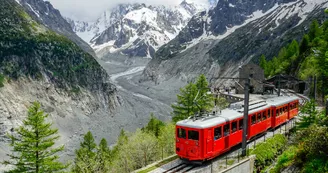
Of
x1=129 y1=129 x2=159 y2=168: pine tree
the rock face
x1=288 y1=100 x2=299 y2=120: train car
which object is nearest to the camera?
x1=129 y1=129 x2=159 y2=168: pine tree

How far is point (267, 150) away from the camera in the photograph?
993 inches

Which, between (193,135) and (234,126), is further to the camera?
(234,126)

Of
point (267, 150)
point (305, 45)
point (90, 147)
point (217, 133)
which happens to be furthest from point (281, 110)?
point (305, 45)

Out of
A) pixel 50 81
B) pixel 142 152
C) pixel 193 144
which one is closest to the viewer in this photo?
pixel 193 144

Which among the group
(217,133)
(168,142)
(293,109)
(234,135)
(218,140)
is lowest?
(168,142)

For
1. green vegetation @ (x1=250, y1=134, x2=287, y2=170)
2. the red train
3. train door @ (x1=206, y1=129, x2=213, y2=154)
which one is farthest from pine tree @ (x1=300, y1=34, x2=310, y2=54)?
train door @ (x1=206, y1=129, x2=213, y2=154)

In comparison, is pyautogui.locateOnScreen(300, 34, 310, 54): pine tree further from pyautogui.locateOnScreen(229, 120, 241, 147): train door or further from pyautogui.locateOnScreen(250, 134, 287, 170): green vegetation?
pyautogui.locateOnScreen(229, 120, 241, 147): train door

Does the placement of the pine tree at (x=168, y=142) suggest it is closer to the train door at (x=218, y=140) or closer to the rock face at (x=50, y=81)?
the train door at (x=218, y=140)

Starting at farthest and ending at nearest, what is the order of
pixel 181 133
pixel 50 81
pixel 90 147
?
pixel 50 81, pixel 90 147, pixel 181 133

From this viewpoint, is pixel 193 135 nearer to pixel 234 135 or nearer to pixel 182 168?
pixel 182 168

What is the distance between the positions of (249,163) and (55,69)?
9937 centimetres

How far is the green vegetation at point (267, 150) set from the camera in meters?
24.3

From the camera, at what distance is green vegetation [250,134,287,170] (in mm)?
24344

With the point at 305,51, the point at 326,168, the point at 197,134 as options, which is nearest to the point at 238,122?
the point at 197,134
